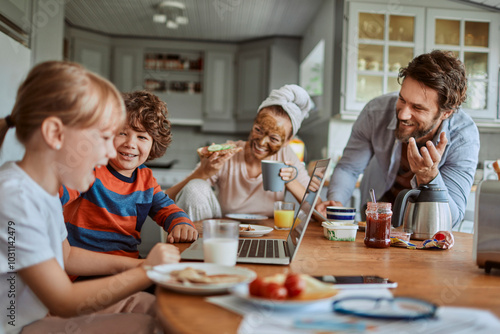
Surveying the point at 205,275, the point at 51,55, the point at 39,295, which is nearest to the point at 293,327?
the point at 205,275

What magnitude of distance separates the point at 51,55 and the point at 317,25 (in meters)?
2.71

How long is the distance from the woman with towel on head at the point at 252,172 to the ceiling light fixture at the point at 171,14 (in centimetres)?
288

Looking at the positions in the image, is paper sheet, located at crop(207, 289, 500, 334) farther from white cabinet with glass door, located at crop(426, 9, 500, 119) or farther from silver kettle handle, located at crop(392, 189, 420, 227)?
white cabinet with glass door, located at crop(426, 9, 500, 119)

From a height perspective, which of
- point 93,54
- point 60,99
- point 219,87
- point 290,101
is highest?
point 93,54

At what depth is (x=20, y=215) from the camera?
79cm

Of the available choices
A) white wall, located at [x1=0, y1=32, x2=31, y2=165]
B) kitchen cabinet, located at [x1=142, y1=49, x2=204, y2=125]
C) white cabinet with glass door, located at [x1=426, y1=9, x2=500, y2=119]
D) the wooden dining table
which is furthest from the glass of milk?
kitchen cabinet, located at [x1=142, y1=49, x2=204, y2=125]

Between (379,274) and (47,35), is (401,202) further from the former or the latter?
(47,35)

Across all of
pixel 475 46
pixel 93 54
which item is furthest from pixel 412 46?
pixel 93 54

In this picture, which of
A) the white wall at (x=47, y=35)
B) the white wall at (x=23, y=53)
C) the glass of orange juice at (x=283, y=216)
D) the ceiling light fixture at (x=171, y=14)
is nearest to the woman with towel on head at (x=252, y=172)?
the glass of orange juice at (x=283, y=216)

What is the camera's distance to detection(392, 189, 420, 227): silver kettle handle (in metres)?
1.37

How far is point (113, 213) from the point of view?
1.41 m

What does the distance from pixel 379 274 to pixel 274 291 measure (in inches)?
14.9

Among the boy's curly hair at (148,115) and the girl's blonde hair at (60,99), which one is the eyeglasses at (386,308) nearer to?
the girl's blonde hair at (60,99)

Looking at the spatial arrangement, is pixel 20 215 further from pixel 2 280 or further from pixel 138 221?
pixel 138 221
